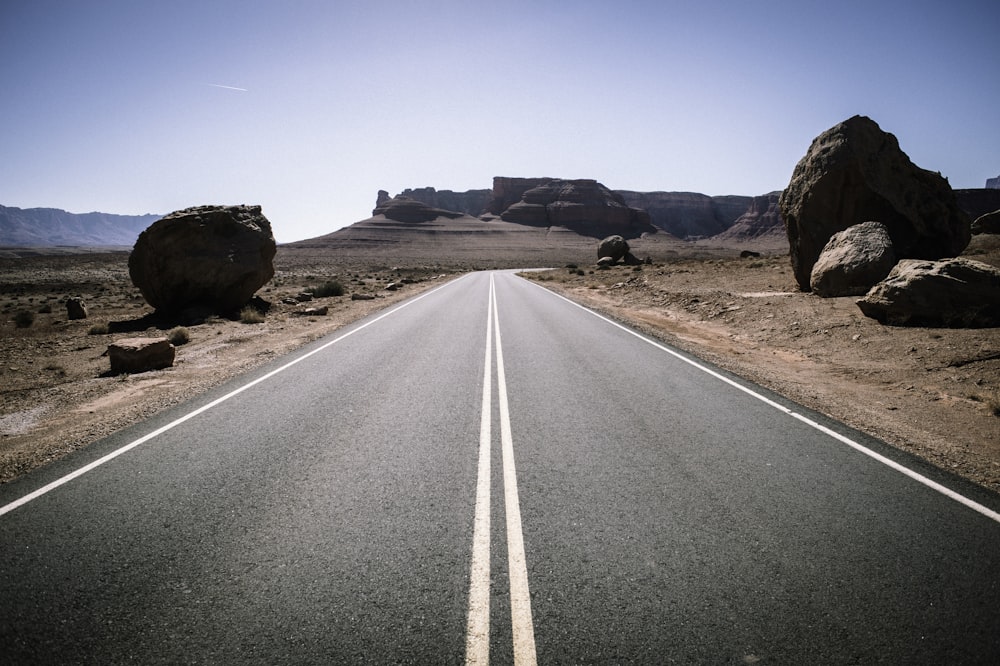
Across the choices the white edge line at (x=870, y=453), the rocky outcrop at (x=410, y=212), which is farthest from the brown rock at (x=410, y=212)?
the white edge line at (x=870, y=453)

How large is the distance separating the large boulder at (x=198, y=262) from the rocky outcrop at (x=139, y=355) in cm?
856

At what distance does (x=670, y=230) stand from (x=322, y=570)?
21692 centimetres

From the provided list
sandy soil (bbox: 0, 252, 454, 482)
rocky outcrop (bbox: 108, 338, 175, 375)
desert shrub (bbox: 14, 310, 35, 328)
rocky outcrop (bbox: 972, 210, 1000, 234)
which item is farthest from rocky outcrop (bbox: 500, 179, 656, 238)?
rocky outcrop (bbox: 108, 338, 175, 375)

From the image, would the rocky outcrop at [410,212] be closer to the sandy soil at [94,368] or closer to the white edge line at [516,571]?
the sandy soil at [94,368]

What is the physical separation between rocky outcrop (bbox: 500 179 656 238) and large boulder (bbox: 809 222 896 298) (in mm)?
153595

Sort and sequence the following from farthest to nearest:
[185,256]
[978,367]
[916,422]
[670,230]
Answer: [670,230], [185,256], [978,367], [916,422]

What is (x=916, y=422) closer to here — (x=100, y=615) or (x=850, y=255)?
(x=100, y=615)

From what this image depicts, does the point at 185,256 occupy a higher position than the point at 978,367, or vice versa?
the point at 185,256

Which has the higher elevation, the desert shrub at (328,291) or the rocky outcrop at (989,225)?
the rocky outcrop at (989,225)

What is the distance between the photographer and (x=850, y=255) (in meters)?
13.6

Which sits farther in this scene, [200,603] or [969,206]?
[969,206]

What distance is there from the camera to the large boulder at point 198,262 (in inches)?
641

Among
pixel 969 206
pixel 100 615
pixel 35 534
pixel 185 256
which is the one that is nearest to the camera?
pixel 100 615

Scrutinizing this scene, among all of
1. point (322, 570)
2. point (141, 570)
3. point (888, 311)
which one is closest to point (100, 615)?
point (141, 570)
